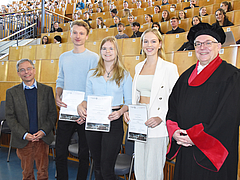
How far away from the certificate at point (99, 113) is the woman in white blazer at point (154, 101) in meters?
0.18

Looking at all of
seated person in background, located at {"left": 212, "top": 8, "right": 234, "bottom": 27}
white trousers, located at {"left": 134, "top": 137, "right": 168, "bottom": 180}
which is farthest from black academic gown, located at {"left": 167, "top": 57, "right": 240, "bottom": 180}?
seated person in background, located at {"left": 212, "top": 8, "right": 234, "bottom": 27}

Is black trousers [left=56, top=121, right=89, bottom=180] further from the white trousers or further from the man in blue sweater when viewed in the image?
the white trousers

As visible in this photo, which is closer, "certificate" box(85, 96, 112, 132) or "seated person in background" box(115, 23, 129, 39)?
"certificate" box(85, 96, 112, 132)

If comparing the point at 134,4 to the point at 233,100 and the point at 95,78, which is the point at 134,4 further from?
the point at 233,100

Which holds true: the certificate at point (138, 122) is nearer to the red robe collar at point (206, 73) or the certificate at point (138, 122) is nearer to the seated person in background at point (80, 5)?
the red robe collar at point (206, 73)

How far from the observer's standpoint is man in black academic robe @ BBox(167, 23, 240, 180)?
1.23m

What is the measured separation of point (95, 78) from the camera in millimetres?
1834

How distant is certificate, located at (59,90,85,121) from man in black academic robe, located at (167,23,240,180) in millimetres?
882

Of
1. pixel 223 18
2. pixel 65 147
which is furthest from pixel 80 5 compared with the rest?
pixel 65 147

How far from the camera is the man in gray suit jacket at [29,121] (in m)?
2.08

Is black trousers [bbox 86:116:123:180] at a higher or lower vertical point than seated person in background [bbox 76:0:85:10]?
lower

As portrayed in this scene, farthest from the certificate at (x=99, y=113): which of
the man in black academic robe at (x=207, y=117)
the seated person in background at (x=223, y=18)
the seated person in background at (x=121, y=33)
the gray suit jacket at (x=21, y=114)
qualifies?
the seated person in background at (x=121, y=33)

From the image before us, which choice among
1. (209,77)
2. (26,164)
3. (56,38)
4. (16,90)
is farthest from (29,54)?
(209,77)

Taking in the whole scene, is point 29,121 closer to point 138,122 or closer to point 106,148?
point 106,148
